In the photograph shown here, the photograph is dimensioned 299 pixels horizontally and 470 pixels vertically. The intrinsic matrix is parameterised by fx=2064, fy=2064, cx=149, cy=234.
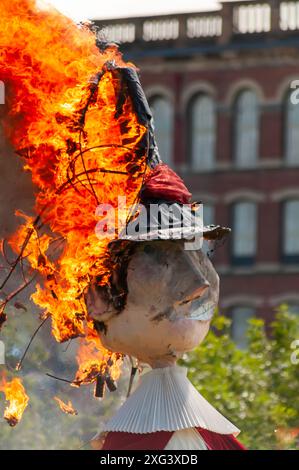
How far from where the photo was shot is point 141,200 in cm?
1177

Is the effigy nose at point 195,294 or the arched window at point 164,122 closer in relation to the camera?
the effigy nose at point 195,294

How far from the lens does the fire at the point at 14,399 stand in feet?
40.7

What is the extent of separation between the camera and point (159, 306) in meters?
11.6

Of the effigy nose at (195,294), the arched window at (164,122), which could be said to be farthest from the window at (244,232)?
the effigy nose at (195,294)

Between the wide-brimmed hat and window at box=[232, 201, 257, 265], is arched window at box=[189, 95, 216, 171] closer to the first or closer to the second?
window at box=[232, 201, 257, 265]

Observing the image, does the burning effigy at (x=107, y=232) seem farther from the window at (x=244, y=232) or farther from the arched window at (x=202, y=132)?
the arched window at (x=202, y=132)

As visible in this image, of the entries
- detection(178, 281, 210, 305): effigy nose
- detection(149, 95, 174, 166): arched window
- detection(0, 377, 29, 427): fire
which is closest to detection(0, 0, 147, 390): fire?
detection(0, 377, 29, 427): fire

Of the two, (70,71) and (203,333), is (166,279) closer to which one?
(203,333)

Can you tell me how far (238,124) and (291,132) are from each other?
1.56 metres

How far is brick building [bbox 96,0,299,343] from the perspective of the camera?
181 feet

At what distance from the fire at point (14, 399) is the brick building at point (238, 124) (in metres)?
42.0

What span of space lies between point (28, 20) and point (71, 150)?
84 centimetres

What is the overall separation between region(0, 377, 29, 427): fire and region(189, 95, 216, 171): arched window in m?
44.3

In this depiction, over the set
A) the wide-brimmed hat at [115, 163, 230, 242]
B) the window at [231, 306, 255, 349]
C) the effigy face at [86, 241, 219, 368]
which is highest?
the wide-brimmed hat at [115, 163, 230, 242]
